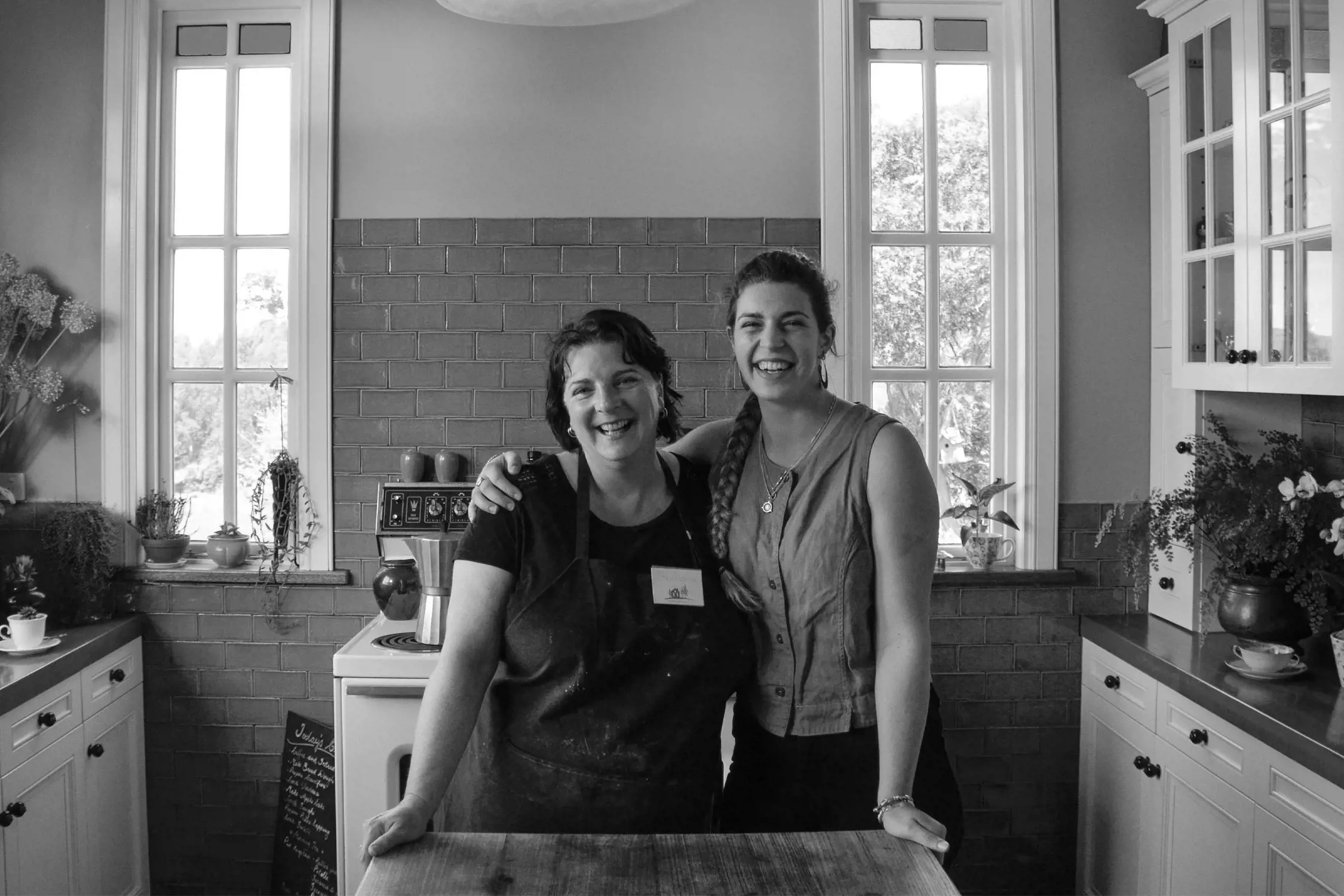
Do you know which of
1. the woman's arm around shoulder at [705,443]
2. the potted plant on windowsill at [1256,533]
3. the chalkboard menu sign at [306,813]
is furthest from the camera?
the chalkboard menu sign at [306,813]

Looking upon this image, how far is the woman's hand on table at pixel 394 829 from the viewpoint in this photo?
1.57 m

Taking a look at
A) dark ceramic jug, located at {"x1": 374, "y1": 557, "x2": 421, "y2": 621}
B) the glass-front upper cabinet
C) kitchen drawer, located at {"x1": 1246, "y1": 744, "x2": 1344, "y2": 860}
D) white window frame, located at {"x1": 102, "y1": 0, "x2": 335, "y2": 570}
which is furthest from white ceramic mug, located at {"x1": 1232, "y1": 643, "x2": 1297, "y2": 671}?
white window frame, located at {"x1": 102, "y1": 0, "x2": 335, "y2": 570}

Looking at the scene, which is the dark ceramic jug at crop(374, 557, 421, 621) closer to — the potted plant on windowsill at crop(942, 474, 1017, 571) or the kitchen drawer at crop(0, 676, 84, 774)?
the kitchen drawer at crop(0, 676, 84, 774)

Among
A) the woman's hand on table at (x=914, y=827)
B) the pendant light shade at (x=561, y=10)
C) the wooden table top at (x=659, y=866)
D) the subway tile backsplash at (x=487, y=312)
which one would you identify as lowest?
the wooden table top at (x=659, y=866)

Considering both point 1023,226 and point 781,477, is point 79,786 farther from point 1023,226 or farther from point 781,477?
point 1023,226

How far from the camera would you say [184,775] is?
3.54m

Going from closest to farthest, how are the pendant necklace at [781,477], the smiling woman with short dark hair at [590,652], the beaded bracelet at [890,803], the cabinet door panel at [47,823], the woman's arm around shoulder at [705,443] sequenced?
the beaded bracelet at [890,803], the smiling woman with short dark hair at [590,652], the pendant necklace at [781,477], the woman's arm around shoulder at [705,443], the cabinet door panel at [47,823]

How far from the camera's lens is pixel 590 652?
181cm

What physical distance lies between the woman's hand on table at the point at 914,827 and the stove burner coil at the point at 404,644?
1.75 m

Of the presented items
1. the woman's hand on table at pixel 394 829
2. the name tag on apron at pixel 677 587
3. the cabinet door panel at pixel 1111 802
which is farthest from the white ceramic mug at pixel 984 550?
the woman's hand on table at pixel 394 829

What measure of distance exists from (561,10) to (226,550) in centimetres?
240

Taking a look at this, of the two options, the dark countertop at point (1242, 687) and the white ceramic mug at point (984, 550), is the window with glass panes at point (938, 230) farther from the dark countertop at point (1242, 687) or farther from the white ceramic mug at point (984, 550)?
the dark countertop at point (1242, 687)

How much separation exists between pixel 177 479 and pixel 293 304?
771 mm

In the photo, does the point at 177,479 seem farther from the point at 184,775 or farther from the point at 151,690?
the point at 184,775
